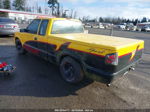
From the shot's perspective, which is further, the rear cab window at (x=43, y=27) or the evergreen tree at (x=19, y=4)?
the evergreen tree at (x=19, y=4)

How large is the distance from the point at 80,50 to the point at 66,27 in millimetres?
1829

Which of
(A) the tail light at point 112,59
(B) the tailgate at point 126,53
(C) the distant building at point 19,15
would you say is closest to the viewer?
(A) the tail light at point 112,59

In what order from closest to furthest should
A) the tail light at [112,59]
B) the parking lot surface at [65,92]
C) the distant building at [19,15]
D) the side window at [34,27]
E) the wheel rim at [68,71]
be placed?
the tail light at [112,59] → the parking lot surface at [65,92] → the wheel rim at [68,71] → the side window at [34,27] → the distant building at [19,15]

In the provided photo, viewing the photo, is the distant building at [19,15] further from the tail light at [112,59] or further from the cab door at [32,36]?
the tail light at [112,59]

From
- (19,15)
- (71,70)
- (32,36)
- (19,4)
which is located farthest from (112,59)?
(19,4)

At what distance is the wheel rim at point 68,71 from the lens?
11.5ft

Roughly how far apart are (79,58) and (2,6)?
3391 inches

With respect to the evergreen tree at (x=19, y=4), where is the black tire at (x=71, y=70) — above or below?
below

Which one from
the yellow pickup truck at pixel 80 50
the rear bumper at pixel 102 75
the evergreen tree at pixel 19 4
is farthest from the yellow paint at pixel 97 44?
the evergreen tree at pixel 19 4

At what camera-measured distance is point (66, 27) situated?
445 cm

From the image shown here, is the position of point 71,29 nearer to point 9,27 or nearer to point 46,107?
point 46,107

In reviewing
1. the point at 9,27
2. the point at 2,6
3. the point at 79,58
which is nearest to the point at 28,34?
the point at 79,58

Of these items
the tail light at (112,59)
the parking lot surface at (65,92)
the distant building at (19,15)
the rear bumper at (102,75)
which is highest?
the distant building at (19,15)

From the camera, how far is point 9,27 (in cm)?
968
